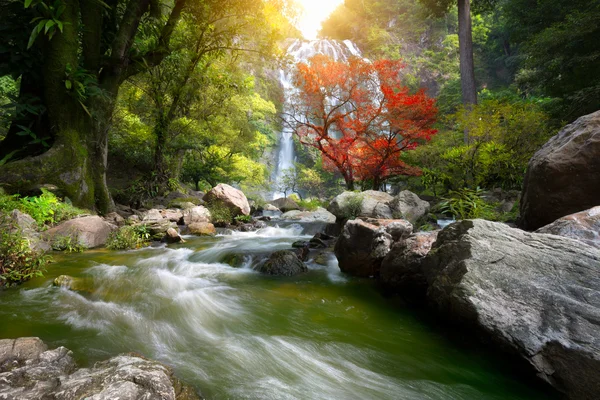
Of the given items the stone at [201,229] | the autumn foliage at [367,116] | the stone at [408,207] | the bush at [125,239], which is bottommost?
the bush at [125,239]

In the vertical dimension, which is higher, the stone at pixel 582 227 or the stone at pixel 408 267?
the stone at pixel 582 227

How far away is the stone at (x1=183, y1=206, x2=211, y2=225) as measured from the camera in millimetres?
9305

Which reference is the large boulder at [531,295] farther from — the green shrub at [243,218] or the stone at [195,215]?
the green shrub at [243,218]

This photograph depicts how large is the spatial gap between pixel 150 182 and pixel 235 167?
521 centimetres

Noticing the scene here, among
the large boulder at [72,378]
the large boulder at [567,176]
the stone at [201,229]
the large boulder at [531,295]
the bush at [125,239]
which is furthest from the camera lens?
the stone at [201,229]

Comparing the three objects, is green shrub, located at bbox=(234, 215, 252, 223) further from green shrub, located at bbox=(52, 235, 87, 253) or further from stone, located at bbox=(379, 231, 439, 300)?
stone, located at bbox=(379, 231, 439, 300)

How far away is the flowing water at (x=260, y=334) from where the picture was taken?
7.04 ft

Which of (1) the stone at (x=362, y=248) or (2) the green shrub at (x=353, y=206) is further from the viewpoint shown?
(2) the green shrub at (x=353, y=206)

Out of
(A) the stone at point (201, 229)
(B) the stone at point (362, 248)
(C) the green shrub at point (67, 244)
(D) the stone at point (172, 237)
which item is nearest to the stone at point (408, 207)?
(B) the stone at point (362, 248)

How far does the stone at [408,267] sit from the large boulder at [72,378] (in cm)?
285

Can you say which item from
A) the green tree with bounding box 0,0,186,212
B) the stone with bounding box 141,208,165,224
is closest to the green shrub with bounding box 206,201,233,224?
the stone with bounding box 141,208,165,224

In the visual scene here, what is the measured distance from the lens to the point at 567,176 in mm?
3969

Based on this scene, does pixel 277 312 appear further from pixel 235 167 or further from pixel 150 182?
pixel 235 167

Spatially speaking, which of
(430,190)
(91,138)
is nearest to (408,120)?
(430,190)
